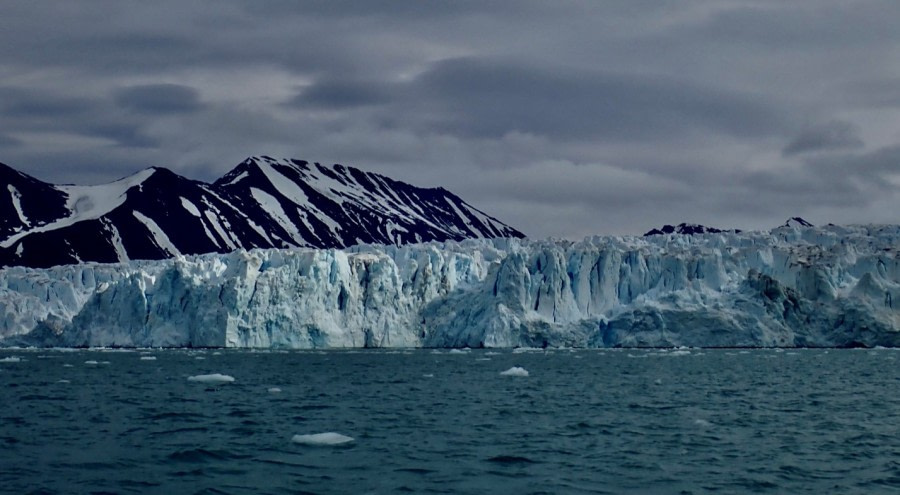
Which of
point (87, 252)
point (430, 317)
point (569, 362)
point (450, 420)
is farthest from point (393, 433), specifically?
point (87, 252)

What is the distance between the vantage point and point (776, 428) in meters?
22.8

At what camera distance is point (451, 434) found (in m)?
21.4

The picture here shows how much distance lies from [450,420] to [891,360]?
43.1m

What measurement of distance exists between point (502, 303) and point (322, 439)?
5635 cm

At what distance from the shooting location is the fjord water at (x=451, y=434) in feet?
51.0

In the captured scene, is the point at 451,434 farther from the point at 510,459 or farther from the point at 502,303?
the point at 502,303

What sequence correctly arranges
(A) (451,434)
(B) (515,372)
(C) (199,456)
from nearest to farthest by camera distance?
Answer: (C) (199,456), (A) (451,434), (B) (515,372)

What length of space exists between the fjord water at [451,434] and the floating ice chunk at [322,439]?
310mm

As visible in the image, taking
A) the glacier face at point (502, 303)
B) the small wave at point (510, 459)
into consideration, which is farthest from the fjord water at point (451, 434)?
the glacier face at point (502, 303)

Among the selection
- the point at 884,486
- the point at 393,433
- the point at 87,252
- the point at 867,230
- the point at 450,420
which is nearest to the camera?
the point at 884,486

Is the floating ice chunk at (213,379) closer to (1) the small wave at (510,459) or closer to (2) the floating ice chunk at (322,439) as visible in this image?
(2) the floating ice chunk at (322,439)

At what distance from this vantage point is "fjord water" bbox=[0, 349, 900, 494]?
51.0 ft

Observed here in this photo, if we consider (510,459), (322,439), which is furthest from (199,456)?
(510,459)

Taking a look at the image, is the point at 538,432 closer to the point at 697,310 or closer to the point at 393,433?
the point at 393,433
